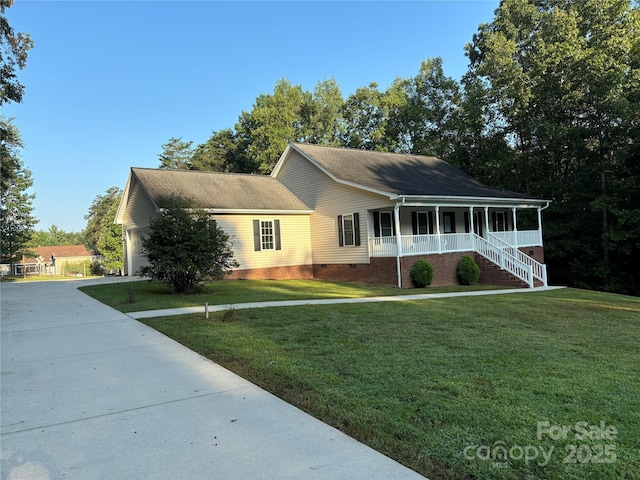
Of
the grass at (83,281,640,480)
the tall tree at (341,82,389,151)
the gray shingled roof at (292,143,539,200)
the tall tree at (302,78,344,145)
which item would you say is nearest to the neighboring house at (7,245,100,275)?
the tall tree at (302,78,344,145)

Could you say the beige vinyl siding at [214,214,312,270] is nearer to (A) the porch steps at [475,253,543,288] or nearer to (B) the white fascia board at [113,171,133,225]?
(B) the white fascia board at [113,171,133,225]

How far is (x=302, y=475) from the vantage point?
2895mm

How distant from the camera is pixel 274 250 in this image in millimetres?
20641

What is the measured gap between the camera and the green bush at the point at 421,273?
16766 millimetres

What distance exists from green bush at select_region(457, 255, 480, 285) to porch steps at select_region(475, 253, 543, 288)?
67 cm

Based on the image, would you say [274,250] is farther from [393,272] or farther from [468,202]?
[468,202]

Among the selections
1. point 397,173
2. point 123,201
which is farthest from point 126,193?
point 397,173

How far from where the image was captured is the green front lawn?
309cm

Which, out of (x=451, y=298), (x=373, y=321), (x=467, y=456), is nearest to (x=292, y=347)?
(x=373, y=321)

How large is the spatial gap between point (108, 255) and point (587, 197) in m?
35.9

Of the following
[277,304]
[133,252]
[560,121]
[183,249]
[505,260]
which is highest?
[560,121]

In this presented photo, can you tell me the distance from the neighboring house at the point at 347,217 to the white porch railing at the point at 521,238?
0.05 meters

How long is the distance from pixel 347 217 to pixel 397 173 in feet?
13.8

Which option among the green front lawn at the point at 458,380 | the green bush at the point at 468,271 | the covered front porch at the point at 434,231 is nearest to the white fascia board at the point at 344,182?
the covered front porch at the point at 434,231
